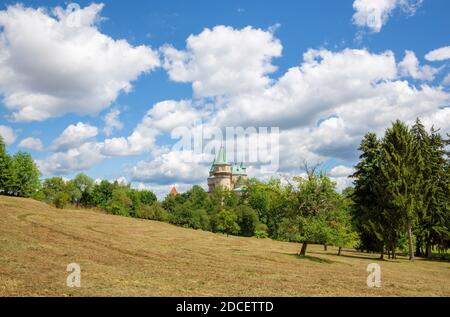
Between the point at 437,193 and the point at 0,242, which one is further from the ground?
the point at 437,193

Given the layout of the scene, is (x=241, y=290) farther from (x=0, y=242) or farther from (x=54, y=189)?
(x=54, y=189)

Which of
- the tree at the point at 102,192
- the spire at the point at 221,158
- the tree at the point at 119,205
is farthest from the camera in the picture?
the spire at the point at 221,158

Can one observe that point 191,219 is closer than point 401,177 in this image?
No

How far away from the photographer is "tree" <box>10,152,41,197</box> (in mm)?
76900

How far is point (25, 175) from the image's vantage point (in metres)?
79.8

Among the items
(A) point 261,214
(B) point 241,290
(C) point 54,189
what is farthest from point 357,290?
(C) point 54,189

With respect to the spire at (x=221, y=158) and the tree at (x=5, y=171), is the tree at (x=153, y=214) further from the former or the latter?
the spire at (x=221, y=158)

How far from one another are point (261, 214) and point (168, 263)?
80894mm

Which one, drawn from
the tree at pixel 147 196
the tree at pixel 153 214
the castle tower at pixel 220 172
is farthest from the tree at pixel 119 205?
the castle tower at pixel 220 172

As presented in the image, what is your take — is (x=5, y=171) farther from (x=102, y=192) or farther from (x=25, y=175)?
(x=102, y=192)

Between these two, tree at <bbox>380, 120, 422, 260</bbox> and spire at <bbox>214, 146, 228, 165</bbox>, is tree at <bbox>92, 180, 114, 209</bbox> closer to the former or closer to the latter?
tree at <bbox>380, 120, 422, 260</bbox>

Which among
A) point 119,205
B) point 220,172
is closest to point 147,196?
point 119,205

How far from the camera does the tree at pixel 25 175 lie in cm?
7690
